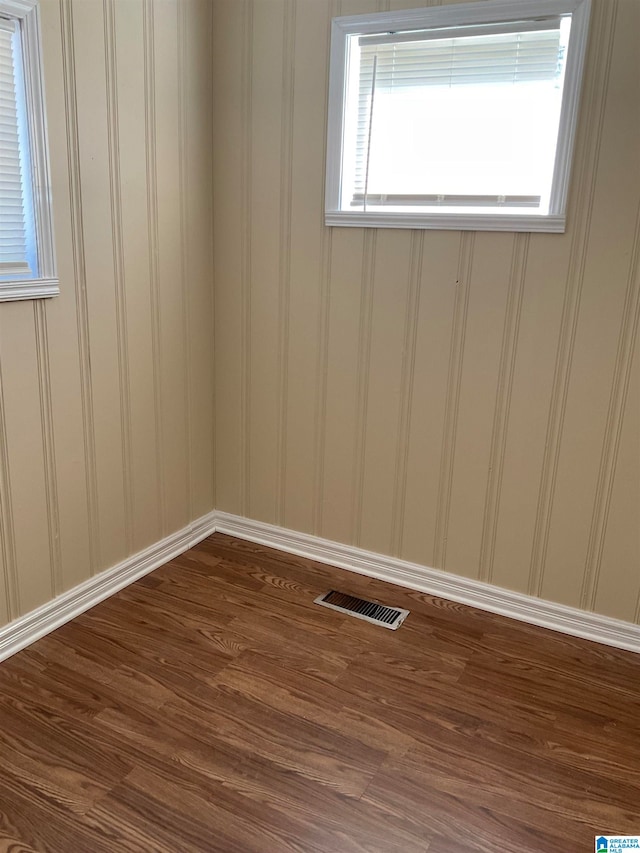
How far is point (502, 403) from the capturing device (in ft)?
8.26

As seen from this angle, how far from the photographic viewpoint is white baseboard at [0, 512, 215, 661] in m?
2.30

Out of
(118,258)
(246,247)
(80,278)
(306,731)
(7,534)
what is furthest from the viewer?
(246,247)

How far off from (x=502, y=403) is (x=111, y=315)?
1453mm

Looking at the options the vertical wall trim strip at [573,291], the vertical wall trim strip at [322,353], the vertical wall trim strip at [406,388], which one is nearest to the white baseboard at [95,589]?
the vertical wall trim strip at [322,353]

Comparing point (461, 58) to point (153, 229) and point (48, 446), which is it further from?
point (48, 446)

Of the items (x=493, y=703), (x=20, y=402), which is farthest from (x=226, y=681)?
(x=20, y=402)

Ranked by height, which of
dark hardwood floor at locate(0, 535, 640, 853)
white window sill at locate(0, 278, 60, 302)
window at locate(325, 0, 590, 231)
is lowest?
dark hardwood floor at locate(0, 535, 640, 853)

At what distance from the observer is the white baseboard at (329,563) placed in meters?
2.43

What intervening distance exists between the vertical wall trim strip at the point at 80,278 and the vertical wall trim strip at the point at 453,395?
1.30m

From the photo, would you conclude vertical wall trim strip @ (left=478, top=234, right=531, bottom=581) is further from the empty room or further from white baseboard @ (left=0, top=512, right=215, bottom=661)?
white baseboard @ (left=0, top=512, right=215, bottom=661)

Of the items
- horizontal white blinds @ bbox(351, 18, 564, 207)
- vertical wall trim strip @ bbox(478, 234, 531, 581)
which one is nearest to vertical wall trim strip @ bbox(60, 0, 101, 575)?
horizontal white blinds @ bbox(351, 18, 564, 207)

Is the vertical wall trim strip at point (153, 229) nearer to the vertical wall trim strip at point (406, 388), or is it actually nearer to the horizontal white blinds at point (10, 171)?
the horizontal white blinds at point (10, 171)

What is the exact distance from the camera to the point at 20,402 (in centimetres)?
221

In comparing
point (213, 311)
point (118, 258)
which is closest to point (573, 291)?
point (213, 311)
